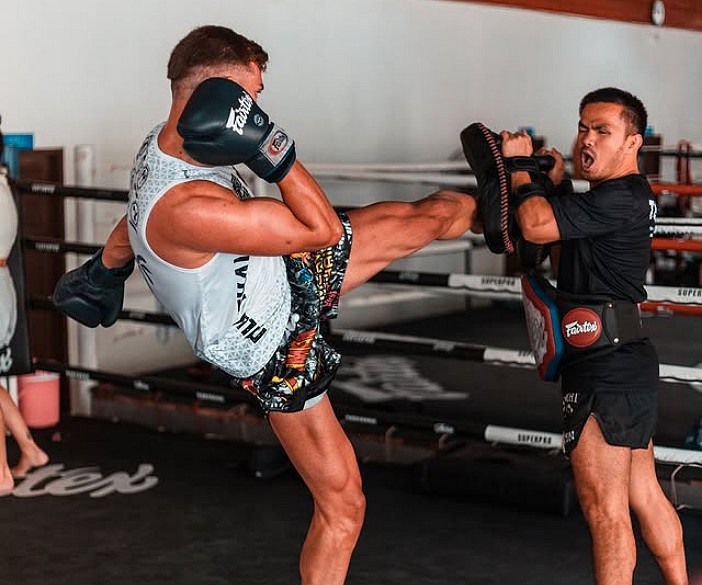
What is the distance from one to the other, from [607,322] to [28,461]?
2.51 m

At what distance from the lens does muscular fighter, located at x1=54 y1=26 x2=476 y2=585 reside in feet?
7.46

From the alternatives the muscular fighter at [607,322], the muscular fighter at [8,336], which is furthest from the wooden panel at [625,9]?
the muscular fighter at [607,322]

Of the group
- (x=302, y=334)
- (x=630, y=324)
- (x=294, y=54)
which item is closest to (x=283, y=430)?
(x=302, y=334)

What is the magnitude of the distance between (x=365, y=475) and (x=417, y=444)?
0.28 meters

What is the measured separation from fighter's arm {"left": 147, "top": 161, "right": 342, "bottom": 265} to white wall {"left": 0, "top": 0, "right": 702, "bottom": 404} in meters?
3.21

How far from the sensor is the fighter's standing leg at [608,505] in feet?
8.58

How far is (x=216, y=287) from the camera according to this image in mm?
2436

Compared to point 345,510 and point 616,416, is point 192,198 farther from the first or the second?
point 616,416

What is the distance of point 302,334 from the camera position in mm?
2584

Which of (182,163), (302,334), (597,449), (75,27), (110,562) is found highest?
(75,27)

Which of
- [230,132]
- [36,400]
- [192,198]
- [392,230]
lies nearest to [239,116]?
[230,132]

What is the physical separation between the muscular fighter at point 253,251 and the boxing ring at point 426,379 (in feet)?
3.79

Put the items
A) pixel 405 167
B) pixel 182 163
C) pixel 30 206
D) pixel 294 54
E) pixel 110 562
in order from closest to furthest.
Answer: pixel 182 163, pixel 110 562, pixel 30 206, pixel 405 167, pixel 294 54

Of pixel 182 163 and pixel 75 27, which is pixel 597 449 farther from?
pixel 75 27
